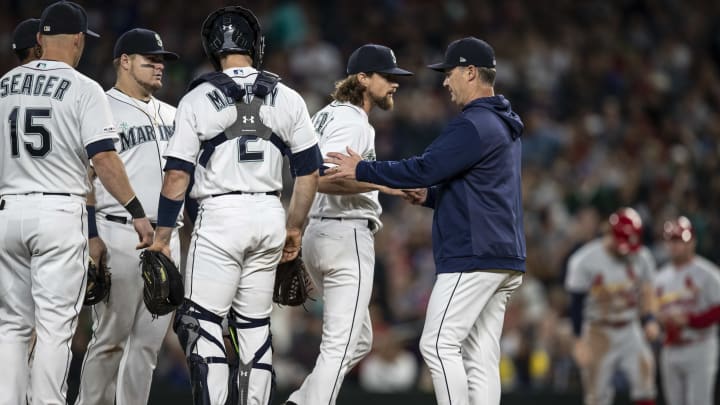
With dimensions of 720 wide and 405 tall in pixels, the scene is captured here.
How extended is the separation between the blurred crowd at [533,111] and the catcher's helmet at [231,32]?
18.0 feet

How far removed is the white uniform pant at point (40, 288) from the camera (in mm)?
5738

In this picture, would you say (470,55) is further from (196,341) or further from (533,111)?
(533,111)

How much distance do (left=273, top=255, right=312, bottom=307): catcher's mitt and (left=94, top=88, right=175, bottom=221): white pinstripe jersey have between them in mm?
826

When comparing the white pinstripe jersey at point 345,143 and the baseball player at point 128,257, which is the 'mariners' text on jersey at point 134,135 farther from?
the white pinstripe jersey at point 345,143

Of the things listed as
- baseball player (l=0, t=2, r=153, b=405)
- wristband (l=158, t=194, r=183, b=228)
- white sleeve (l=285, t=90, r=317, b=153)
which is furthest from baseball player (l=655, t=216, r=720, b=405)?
baseball player (l=0, t=2, r=153, b=405)

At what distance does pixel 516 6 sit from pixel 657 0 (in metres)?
2.24

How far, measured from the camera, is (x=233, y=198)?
5855 millimetres

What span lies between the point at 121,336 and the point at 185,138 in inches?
53.9

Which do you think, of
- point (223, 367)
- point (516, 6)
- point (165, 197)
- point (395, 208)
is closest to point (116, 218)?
point (165, 197)

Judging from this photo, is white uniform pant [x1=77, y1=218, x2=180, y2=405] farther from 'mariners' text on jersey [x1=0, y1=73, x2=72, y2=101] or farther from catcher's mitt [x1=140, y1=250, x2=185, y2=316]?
'mariners' text on jersey [x1=0, y1=73, x2=72, y2=101]

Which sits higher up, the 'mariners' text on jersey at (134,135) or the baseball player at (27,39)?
the baseball player at (27,39)

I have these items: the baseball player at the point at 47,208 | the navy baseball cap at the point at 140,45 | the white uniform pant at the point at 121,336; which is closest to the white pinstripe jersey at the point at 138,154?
the white uniform pant at the point at 121,336

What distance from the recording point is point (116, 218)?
650 centimetres

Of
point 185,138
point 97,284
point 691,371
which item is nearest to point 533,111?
point 691,371
